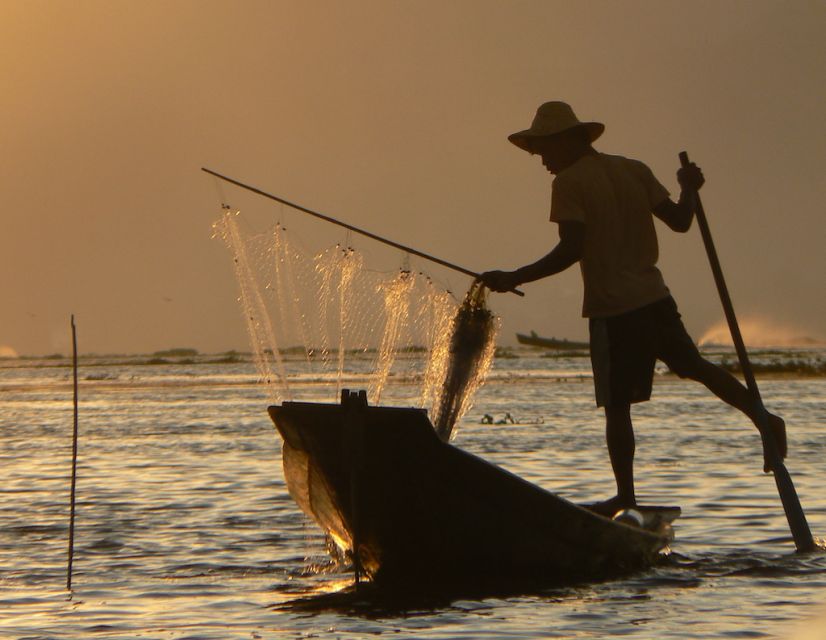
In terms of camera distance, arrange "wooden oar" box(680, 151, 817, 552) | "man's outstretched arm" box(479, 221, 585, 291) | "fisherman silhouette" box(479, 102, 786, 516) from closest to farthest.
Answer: "man's outstretched arm" box(479, 221, 585, 291) → "fisherman silhouette" box(479, 102, 786, 516) → "wooden oar" box(680, 151, 817, 552)

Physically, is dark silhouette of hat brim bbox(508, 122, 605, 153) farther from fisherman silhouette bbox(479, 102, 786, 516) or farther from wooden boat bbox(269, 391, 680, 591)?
wooden boat bbox(269, 391, 680, 591)

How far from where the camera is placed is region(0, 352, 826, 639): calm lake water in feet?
19.4

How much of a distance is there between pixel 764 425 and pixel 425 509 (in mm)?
2188

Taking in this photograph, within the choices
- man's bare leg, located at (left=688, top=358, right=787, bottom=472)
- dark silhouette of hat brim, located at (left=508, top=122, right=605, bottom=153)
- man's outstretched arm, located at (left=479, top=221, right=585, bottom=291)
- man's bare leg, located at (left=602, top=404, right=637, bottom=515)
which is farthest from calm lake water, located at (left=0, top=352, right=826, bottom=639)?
dark silhouette of hat brim, located at (left=508, top=122, right=605, bottom=153)

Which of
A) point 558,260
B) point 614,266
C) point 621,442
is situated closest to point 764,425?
point 621,442

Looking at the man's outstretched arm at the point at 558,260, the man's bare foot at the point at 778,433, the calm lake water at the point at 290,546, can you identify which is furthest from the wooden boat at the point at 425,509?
the man's bare foot at the point at 778,433

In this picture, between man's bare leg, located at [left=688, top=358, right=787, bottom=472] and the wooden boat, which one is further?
man's bare leg, located at [left=688, top=358, right=787, bottom=472]

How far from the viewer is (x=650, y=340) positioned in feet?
24.1

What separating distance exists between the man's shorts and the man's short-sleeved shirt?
0.21 feet

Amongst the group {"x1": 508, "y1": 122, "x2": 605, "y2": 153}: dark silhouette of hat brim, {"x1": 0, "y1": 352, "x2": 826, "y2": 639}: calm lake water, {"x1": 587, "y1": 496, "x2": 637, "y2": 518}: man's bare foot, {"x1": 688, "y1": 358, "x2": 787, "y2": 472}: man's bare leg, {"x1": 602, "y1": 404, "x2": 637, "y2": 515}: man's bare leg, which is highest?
{"x1": 508, "y1": 122, "x2": 605, "y2": 153}: dark silhouette of hat brim

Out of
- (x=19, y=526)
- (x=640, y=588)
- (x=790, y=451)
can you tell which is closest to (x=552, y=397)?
(x=790, y=451)

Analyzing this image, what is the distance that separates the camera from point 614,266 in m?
7.30

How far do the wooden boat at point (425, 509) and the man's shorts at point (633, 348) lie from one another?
0.76 metres

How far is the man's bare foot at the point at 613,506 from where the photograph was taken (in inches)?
299
